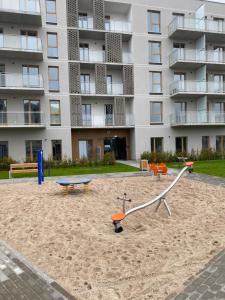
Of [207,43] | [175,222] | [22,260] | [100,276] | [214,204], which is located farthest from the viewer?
[207,43]

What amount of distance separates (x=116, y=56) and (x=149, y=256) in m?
20.8

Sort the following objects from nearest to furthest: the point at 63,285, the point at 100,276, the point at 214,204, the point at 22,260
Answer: the point at 63,285 < the point at 100,276 < the point at 22,260 < the point at 214,204

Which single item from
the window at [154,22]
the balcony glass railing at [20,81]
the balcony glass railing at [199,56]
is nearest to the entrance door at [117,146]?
the balcony glass railing at [20,81]

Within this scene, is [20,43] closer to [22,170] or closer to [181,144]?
[22,170]

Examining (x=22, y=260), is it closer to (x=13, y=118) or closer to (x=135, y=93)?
(x=13, y=118)

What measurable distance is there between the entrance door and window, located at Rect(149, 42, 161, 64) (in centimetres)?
821

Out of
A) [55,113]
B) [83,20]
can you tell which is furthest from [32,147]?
[83,20]

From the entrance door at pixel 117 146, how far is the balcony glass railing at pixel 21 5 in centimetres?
1262

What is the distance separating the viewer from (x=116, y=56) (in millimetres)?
22469

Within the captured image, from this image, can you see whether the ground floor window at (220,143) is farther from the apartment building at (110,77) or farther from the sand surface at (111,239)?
the sand surface at (111,239)

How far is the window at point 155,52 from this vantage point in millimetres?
23438

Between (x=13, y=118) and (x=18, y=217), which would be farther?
(x=13, y=118)

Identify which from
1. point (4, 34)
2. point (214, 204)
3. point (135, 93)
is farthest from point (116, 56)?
point (214, 204)

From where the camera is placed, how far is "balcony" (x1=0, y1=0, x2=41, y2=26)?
18.8 metres
